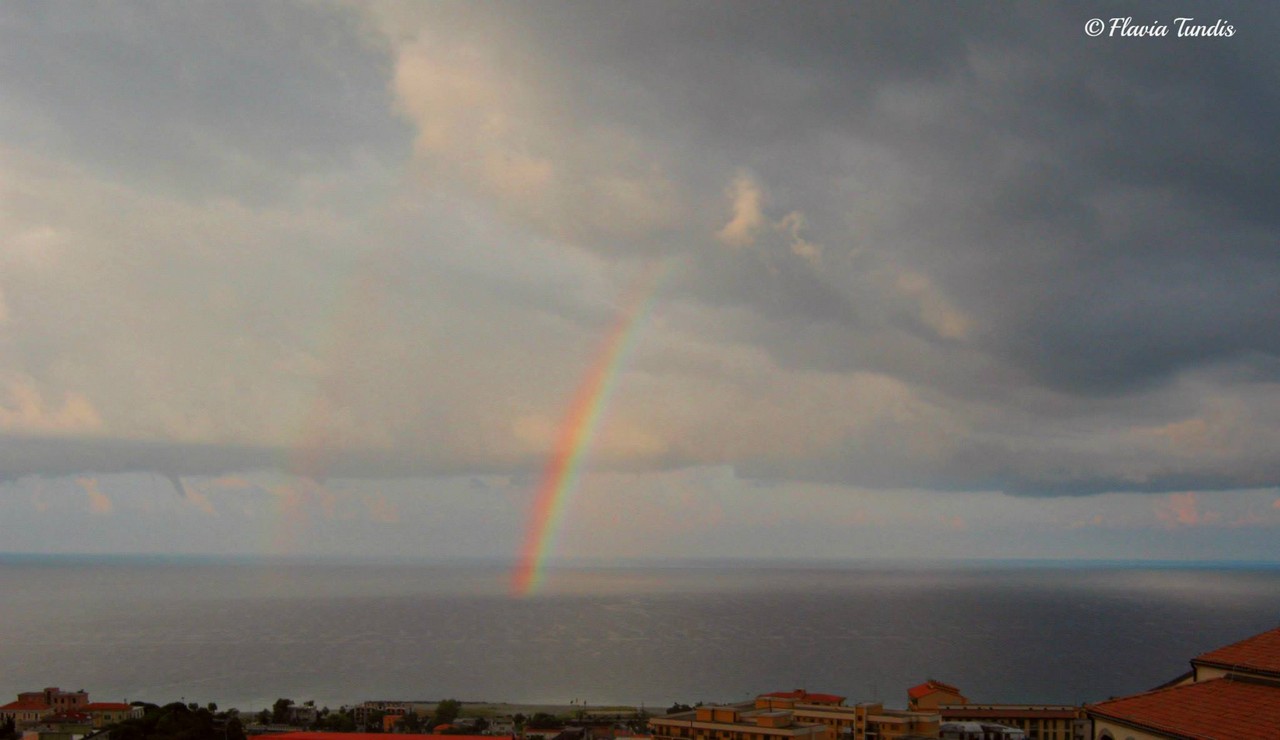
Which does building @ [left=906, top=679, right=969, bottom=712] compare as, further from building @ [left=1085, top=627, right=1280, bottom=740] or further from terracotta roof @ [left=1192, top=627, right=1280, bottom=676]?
terracotta roof @ [left=1192, top=627, right=1280, bottom=676]

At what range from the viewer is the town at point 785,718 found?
70.0 ft

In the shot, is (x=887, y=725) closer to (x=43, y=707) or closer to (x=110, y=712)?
(x=110, y=712)

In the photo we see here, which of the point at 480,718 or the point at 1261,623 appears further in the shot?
the point at 1261,623

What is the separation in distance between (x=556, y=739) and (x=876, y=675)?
47.3m

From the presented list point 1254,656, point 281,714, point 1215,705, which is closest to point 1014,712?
point 1254,656

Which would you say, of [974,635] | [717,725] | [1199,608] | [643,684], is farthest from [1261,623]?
[717,725]

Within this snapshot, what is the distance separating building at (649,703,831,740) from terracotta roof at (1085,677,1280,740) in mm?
13998

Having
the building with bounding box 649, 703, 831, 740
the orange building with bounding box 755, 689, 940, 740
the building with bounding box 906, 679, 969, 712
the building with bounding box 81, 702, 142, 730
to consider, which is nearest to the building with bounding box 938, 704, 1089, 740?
the building with bounding box 906, 679, 969, 712

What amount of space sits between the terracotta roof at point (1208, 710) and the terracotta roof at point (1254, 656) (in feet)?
1.27

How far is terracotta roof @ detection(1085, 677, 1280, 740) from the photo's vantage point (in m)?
19.2

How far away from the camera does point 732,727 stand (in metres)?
36.2

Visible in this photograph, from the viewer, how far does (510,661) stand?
325 ft

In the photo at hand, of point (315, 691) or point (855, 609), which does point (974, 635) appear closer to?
point (855, 609)

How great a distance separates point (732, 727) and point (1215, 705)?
19251mm
